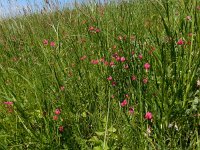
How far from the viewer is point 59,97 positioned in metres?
1.75

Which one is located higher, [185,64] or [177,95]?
[185,64]

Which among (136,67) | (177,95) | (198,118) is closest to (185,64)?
(177,95)

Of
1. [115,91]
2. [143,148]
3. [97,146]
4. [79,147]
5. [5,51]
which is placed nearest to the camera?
[143,148]

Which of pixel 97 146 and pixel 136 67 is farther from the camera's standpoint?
pixel 136 67

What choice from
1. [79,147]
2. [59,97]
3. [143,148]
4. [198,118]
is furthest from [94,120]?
[198,118]

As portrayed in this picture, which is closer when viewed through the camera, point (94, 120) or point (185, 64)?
point (185, 64)

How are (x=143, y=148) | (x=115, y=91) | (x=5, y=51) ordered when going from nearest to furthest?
(x=143, y=148), (x=115, y=91), (x=5, y=51)

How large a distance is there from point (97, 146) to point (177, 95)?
0.45 m

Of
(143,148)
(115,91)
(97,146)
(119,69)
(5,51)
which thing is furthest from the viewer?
(5,51)

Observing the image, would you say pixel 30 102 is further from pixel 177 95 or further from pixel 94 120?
pixel 177 95

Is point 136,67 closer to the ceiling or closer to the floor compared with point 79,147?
closer to the ceiling

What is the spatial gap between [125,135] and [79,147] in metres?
0.27

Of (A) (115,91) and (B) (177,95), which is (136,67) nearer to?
(A) (115,91)

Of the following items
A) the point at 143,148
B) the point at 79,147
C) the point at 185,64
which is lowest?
the point at 79,147
